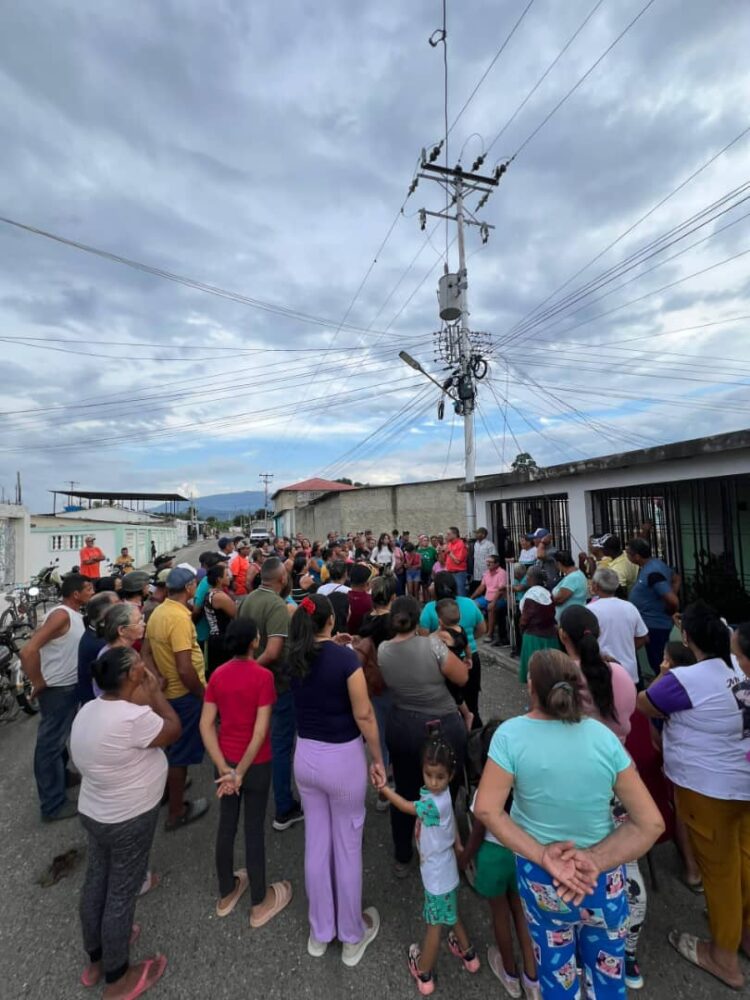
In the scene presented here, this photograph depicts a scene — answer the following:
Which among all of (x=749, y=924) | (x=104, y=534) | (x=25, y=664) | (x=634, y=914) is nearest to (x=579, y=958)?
(x=634, y=914)

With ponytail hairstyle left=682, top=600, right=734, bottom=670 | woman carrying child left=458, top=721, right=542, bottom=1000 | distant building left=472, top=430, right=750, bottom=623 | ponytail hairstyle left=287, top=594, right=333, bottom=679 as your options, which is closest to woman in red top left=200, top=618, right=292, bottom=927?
ponytail hairstyle left=287, top=594, right=333, bottom=679

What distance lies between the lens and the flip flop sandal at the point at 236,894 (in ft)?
8.20

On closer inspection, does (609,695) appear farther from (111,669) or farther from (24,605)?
(24,605)

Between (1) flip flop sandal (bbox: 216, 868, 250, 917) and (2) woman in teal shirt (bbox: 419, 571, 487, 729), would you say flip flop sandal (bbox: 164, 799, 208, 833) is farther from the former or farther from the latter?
(2) woman in teal shirt (bbox: 419, 571, 487, 729)

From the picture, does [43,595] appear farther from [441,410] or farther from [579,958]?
[579,958]

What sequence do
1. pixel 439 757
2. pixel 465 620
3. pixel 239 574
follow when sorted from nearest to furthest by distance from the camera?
pixel 439 757 < pixel 465 620 < pixel 239 574

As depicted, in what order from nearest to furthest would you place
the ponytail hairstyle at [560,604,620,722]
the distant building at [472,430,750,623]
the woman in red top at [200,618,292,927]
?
1. the ponytail hairstyle at [560,604,620,722]
2. the woman in red top at [200,618,292,927]
3. the distant building at [472,430,750,623]

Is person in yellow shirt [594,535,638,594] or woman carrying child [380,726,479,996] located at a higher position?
person in yellow shirt [594,535,638,594]

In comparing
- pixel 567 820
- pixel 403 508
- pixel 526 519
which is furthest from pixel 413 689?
pixel 403 508

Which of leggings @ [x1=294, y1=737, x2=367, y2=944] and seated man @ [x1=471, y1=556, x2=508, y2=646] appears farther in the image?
seated man @ [x1=471, y1=556, x2=508, y2=646]

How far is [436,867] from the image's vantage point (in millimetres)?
2076

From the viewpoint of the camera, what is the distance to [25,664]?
325cm

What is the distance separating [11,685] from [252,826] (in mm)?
4514

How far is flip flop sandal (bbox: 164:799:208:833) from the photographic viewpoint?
3285 millimetres
